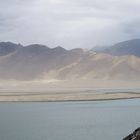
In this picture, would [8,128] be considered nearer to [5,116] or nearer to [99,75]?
[5,116]

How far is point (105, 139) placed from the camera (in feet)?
106

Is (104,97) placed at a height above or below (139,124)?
above

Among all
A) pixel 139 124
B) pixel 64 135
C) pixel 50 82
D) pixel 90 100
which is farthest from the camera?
pixel 50 82

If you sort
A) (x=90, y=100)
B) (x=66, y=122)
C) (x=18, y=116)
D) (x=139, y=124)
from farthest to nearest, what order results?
(x=90, y=100), (x=18, y=116), (x=66, y=122), (x=139, y=124)

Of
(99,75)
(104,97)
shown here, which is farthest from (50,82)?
(104,97)

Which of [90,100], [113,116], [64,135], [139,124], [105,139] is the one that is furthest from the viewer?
[90,100]

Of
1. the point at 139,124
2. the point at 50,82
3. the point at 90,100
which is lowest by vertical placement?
the point at 139,124

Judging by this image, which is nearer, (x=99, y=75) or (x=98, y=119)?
(x=98, y=119)

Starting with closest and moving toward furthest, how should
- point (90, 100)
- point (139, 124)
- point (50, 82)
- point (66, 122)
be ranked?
point (139, 124) < point (66, 122) < point (90, 100) < point (50, 82)

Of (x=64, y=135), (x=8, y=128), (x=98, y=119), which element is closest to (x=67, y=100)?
(x=98, y=119)

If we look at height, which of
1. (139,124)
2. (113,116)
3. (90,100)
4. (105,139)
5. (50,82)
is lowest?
(105,139)

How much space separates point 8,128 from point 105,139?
12.5m

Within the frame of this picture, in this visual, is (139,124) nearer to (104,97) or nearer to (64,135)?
(64,135)

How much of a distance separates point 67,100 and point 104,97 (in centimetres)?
750
